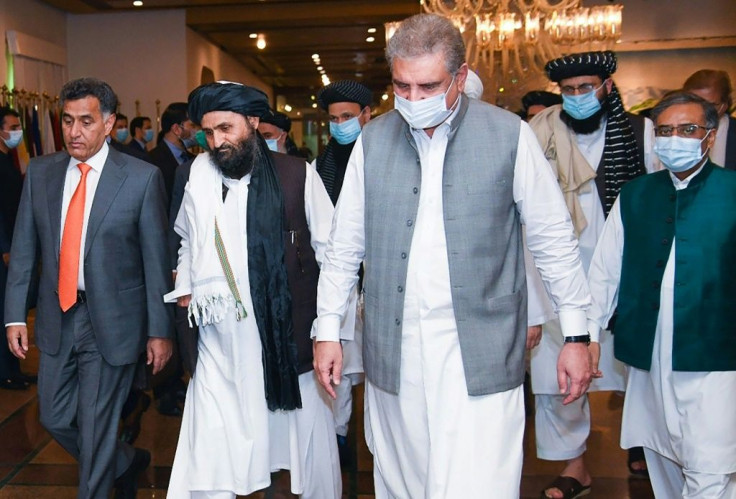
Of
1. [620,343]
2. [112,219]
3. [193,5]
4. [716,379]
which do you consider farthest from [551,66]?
[193,5]

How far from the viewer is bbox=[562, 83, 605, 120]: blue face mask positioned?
3.67 meters

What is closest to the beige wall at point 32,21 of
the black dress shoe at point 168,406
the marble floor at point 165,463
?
the black dress shoe at point 168,406

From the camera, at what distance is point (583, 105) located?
3691mm

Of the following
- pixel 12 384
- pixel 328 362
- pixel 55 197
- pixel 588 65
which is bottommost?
pixel 12 384

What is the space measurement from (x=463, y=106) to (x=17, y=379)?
440 centimetres

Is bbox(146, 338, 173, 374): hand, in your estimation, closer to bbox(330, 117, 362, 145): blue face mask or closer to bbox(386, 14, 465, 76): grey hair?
bbox(330, 117, 362, 145): blue face mask

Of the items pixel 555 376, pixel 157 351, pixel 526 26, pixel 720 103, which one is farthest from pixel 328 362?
pixel 526 26

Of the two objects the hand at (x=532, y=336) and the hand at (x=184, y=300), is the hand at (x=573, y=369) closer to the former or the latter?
the hand at (x=532, y=336)

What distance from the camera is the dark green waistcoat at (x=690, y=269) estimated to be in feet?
9.21

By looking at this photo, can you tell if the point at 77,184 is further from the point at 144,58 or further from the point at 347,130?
the point at 144,58

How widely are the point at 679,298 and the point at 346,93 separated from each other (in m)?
2.10

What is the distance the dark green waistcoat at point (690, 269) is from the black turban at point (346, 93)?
1765 mm

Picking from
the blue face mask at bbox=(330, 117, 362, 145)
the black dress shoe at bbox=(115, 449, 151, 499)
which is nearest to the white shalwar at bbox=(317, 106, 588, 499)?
the black dress shoe at bbox=(115, 449, 151, 499)

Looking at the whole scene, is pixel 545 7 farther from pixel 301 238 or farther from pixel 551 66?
pixel 301 238
